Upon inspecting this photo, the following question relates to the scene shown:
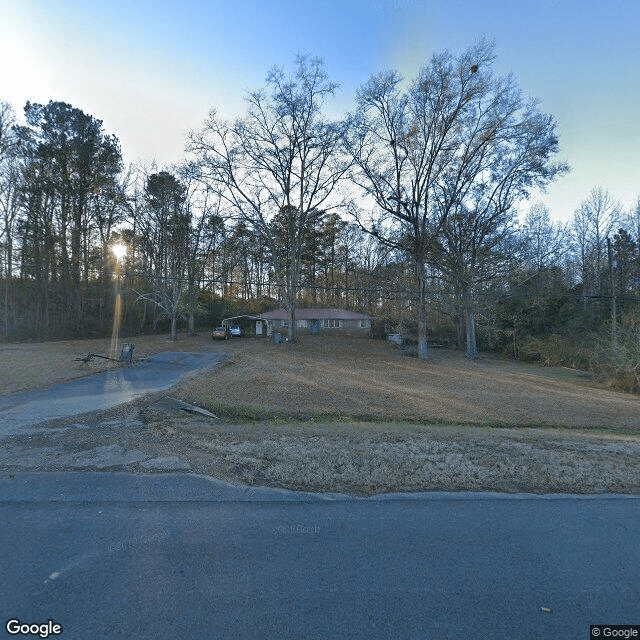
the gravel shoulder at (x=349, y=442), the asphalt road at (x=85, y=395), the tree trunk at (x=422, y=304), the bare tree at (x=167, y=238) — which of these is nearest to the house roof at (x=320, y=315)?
the bare tree at (x=167, y=238)

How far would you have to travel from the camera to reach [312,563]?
2.78 meters

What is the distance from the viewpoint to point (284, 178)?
3122 cm

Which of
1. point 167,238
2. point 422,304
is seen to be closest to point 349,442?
point 422,304

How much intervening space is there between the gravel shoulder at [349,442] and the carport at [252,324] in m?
34.1

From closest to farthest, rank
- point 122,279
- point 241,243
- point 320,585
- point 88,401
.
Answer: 1. point 320,585
2. point 88,401
3. point 241,243
4. point 122,279

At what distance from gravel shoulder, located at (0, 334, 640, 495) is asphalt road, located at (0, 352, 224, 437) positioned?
727 millimetres

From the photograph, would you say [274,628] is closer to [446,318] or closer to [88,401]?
[88,401]

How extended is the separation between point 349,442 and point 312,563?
3.19m

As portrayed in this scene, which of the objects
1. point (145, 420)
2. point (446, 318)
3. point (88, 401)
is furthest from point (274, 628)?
point (446, 318)

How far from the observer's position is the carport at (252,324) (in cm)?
4650

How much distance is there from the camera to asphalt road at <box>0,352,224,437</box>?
25.2 feet

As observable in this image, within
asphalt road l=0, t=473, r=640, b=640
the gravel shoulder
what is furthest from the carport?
asphalt road l=0, t=473, r=640, b=640

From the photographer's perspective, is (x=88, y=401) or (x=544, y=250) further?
(x=544, y=250)

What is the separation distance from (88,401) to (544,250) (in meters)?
33.9
